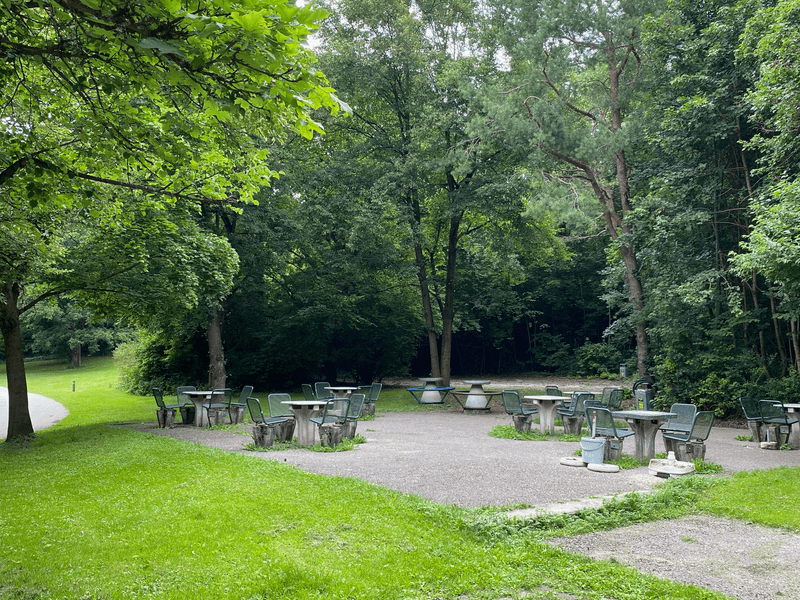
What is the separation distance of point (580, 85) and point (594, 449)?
13.5 m

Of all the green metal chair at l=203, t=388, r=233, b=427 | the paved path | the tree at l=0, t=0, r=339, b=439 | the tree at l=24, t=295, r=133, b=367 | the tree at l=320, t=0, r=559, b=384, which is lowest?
the paved path

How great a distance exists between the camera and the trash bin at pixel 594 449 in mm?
7816

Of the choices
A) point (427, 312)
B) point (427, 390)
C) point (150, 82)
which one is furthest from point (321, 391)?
point (150, 82)

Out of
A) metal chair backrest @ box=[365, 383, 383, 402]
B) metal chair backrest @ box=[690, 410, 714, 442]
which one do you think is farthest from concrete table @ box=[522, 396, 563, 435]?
metal chair backrest @ box=[365, 383, 383, 402]

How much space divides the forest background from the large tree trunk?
48 cm

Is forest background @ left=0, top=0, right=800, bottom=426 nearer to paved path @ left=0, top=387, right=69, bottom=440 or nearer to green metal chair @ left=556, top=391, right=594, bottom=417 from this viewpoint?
paved path @ left=0, top=387, right=69, bottom=440

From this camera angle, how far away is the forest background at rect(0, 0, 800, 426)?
11719 millimetres

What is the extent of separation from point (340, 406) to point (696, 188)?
10578 millimetres

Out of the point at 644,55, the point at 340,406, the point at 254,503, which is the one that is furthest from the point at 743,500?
the point at 644,55

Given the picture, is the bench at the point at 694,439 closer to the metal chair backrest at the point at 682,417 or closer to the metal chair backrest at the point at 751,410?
the metal chair backrest at the point at 682,417

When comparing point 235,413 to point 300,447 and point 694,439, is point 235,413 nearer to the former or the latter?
point 300,447


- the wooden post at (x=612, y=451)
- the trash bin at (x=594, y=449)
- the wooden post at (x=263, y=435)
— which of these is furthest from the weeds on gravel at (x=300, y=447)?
the wooden post at (x=612, y=451)

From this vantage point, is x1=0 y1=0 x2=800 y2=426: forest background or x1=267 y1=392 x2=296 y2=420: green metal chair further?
x1=0 y1=0 x2=800 y2=426: forest background

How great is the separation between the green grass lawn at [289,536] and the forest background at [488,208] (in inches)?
164
